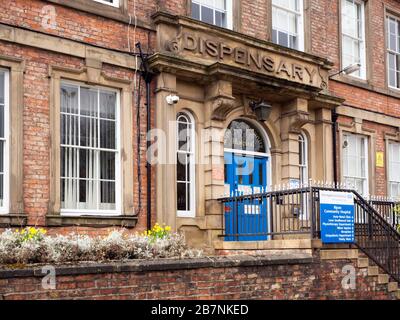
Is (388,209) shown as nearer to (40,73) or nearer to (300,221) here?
(300,221)

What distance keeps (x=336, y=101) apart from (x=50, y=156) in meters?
7.89

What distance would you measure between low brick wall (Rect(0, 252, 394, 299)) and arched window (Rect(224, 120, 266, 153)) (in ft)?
14.8

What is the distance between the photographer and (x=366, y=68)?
58.5ft

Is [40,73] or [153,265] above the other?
[40,73]

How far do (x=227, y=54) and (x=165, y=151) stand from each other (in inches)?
109

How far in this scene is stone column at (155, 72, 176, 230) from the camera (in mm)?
12242

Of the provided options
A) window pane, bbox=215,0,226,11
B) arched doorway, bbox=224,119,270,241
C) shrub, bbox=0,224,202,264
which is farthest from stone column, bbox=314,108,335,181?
shrub, bbox=0,224,202,264

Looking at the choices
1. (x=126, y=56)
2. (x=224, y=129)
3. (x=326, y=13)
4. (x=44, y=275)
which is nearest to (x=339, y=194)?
(x=224, y=129)

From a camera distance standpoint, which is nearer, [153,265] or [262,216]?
[153,265]

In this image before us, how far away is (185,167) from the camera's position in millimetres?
13047

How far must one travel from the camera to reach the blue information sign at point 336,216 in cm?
1057

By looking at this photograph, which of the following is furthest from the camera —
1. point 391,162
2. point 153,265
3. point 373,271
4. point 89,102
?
point 391,162

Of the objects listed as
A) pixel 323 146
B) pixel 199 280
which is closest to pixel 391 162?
pixel 323 146

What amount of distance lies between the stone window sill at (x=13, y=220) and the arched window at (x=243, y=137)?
5209 millimetres
